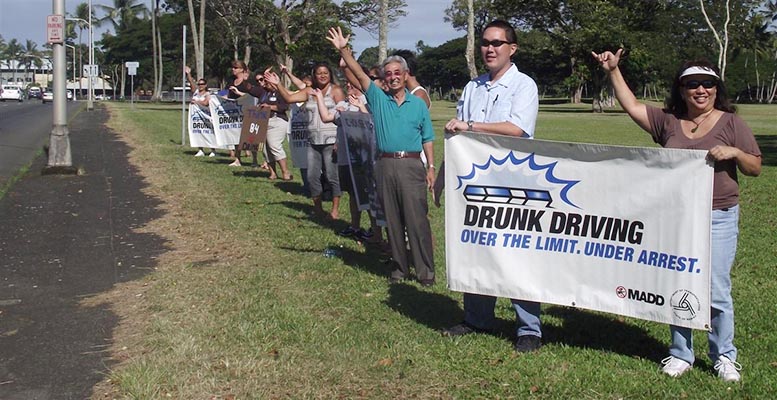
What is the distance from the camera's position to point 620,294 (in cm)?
505

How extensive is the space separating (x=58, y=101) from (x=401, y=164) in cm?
975

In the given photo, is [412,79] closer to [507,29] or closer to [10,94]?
[507,29]

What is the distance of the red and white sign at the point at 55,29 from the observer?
48.8ft

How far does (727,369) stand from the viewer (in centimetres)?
489

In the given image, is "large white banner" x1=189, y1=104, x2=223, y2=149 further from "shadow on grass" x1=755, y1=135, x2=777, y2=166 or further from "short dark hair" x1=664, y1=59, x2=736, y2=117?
"short dark hair" x1=664, y1=59, x2=736, y2=117

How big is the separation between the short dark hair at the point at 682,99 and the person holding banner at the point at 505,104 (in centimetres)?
80

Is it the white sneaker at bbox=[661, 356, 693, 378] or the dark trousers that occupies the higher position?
the dark trousers

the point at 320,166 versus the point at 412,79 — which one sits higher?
the point at 412,79

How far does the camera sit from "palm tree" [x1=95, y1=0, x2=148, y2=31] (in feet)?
375

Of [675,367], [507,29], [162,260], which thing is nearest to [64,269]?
[162,260]

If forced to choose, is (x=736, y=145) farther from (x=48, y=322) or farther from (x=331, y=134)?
(x=331, y=134)

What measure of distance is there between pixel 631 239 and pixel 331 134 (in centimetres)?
577

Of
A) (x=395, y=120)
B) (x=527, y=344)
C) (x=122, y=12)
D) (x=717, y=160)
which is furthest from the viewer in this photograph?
(x=122, y=12)

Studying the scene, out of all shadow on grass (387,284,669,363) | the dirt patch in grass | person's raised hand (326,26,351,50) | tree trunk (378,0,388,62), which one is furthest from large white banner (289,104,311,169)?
tree trunk (378,0,388,62)
